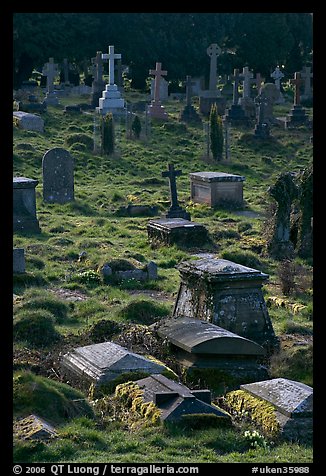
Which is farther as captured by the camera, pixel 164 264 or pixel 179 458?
pixel 164 264

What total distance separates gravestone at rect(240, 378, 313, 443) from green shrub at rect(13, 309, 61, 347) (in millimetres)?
3273

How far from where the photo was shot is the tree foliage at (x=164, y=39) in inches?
1768

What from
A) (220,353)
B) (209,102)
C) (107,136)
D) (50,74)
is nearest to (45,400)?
(220,353)

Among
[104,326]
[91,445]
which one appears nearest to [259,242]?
[104,326]

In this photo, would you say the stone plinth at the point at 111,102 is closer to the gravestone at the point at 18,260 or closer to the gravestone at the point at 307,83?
the gravestone at the point at 307,83

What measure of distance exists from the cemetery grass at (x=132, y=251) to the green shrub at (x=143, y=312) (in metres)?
0.04

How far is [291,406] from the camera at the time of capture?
9539 millimetres

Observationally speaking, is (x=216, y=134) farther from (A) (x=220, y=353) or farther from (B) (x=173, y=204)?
(A) (x=220, y=353)

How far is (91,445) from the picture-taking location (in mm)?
8945

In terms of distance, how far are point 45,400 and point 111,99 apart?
1161 inches

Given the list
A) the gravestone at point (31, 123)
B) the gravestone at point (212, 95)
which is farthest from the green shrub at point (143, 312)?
the gravestone at point (212, 95)
